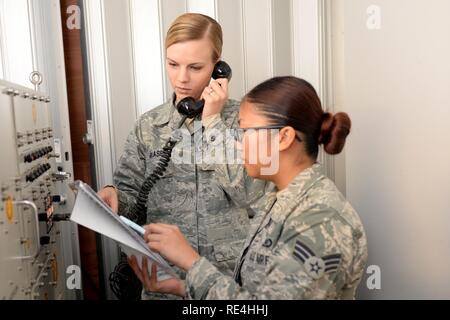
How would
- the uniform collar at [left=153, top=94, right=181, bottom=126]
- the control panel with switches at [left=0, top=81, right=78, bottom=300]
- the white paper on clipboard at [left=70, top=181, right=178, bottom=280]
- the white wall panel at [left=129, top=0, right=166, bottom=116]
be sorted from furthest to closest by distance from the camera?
1. the white wall panel at [left=129, top=0, right=166, bottom=116]
2. the uniform collar at [left=153, top=94, right=181, bottom=126]
3. the control panel with switches at [left=0, top=81, right=78, bottom=300]
4. the white paper on clipboard at [left=70, top=181, right=178, bottom=280]

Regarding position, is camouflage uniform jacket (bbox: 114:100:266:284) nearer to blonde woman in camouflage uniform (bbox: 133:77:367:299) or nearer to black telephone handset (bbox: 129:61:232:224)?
black telephone handset (bbox: 129:61:232:224)

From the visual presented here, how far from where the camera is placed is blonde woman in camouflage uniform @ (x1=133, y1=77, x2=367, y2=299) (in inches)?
35.2

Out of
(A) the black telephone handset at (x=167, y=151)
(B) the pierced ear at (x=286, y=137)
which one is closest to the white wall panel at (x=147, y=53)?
(A) the black telephone handset at (x=167, y=151)

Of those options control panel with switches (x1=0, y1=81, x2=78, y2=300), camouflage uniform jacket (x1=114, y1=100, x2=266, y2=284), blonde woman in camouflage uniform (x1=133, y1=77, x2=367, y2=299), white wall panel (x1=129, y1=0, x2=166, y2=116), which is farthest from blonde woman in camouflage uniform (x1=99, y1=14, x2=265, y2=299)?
white wall panel (x1=129, y1=0, x2=166, y2=116)

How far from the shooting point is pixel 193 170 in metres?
1.54

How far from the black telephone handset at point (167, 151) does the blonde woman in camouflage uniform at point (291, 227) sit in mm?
433

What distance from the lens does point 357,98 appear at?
1.65 meters

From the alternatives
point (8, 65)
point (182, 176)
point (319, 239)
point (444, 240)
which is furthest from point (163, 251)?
point (8, 65)

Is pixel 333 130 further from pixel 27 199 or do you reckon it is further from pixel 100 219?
pixel 27 199

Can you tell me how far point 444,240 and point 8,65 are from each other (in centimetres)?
183

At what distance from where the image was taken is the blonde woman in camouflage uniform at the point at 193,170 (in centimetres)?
150
